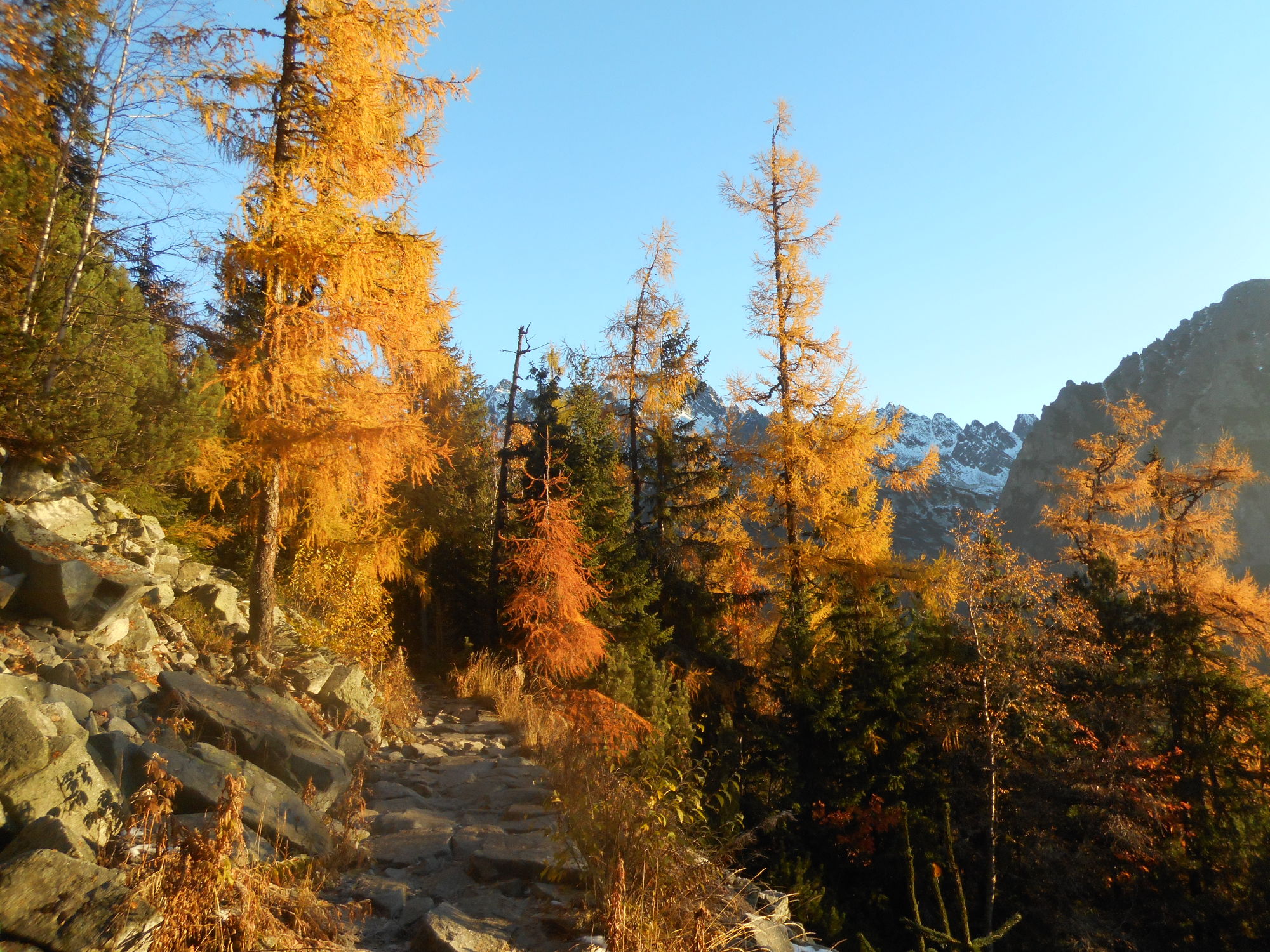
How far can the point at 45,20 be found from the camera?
4406 millimetres

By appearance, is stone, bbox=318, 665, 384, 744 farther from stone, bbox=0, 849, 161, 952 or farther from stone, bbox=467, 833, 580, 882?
stone, bbox=0, 849, 161, 952

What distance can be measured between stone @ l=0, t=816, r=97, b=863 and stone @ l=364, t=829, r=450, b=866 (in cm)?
214

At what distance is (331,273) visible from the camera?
26.2 ft

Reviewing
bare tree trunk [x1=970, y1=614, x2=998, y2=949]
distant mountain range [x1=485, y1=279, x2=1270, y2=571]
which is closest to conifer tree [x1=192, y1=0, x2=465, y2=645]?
bare tree trunk [x1=970, y1=614, x2=998, y2=949]

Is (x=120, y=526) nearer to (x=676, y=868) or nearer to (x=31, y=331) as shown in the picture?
(x=31, y=331)

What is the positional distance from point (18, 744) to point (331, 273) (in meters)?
5.73

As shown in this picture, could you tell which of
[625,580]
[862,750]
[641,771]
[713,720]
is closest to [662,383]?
[625,580]

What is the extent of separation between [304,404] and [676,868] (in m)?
6.30

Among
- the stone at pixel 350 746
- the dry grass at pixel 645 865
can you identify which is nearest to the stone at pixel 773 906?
the dry grass at pixel 645 865

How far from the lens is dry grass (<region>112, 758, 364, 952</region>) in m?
3.07

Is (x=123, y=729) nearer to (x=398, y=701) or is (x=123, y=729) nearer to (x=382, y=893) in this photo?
(x=382, y=893)

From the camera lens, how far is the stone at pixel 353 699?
825 cm

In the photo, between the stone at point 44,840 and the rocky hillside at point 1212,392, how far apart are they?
7255 centimetres

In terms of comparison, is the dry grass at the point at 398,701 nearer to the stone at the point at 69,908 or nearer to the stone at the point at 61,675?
the stone at the point at 61,675
